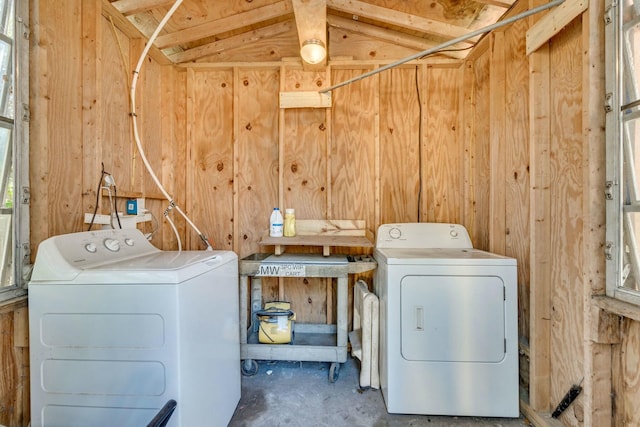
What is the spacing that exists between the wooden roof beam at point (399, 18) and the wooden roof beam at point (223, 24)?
0.41 meters

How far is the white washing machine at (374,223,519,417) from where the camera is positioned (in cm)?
145

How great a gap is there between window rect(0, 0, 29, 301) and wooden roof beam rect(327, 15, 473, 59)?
1943mm

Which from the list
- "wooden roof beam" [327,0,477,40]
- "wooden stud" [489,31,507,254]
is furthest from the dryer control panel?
"wooden roof beam" [327,0,477,40]

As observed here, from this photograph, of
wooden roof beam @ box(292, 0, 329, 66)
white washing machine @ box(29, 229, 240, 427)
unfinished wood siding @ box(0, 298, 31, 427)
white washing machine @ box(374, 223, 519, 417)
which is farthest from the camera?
wooden roof beam @ box(292, 0, 329, 66)

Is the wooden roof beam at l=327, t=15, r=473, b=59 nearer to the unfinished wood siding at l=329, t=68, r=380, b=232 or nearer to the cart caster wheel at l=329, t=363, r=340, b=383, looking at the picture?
the unfinished wood siding at l=329, t=68, r=380, b=232

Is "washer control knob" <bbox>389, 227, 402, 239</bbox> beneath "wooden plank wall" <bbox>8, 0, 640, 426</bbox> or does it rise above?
beneath

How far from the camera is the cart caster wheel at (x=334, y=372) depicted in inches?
70.9

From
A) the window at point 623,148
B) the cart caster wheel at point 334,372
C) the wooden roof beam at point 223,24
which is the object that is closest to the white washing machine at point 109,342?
the cart caster wheel at point 334,372

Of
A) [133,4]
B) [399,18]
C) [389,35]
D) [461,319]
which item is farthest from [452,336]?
[133,4]

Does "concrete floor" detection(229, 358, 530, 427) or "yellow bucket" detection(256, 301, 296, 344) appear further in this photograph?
"yellow bucket" detection(256, 301, 296, 344)

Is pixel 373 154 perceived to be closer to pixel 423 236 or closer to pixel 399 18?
pixel 423 236

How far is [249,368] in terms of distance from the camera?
188 centimetres

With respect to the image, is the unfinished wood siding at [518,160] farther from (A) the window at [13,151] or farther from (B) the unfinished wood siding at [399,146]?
(A) the window at [13,151]

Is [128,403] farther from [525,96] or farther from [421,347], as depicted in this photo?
[525,96]
